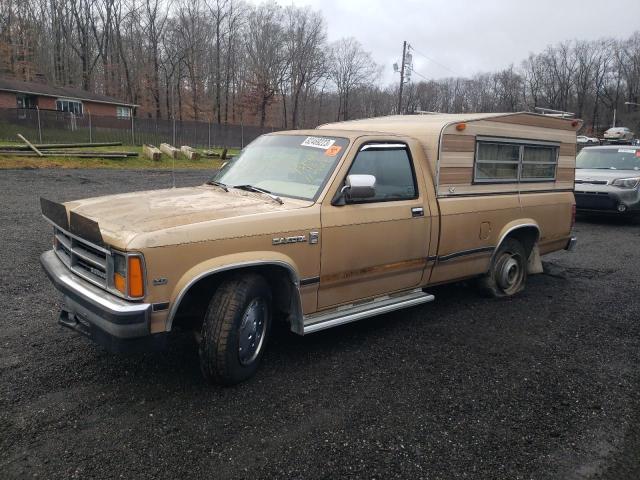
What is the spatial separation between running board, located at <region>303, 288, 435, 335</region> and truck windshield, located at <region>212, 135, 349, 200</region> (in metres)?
0.98

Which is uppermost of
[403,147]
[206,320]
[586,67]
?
[586,67]

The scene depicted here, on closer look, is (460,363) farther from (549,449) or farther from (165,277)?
(165,277)

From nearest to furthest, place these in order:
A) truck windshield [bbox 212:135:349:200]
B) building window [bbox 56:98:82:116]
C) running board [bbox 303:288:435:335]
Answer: running board [bbox 303:288:435:335], truck windshield [bbox 212:135:349:200], building window [bbox 56:98:82:116]

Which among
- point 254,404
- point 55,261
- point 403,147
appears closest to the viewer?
point 254,404

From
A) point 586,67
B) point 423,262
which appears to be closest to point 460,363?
point 423,262

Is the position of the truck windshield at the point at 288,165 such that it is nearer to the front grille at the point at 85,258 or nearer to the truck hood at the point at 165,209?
the truck hood at the point at 165,209

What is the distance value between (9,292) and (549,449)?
5.27 metres

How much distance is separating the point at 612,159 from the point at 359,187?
11.1 metres

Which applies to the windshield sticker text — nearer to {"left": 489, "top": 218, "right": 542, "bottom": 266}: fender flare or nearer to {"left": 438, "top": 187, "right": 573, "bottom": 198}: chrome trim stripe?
{"left": 438, "top": 187, "right": 573, "bottom": 198}: chrome trim stripe

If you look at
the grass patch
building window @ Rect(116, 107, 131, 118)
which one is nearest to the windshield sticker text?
the grass patch

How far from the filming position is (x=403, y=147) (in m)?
4.81

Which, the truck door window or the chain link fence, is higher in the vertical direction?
the chain link fence

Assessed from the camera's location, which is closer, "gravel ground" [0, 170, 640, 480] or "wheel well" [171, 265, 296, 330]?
"gravel ground" [0, 170, 640, 480]

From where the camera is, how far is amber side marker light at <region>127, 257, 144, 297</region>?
10.2ft
